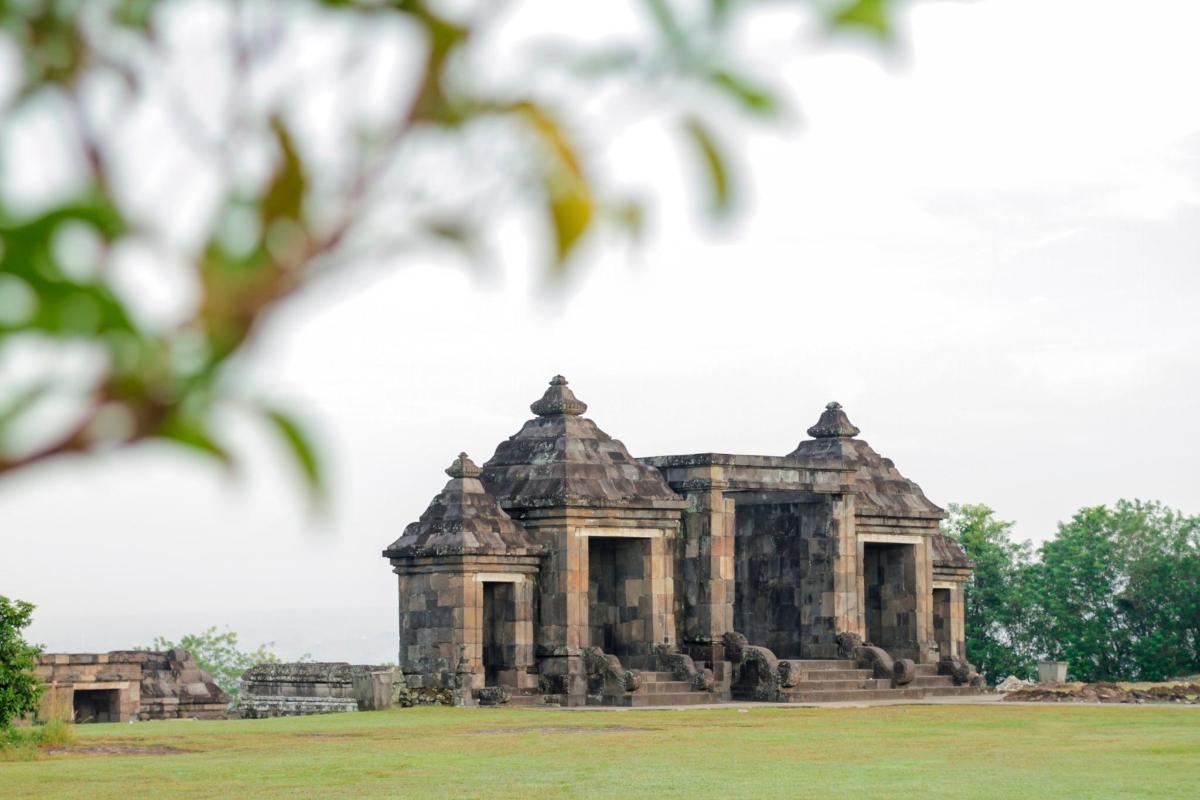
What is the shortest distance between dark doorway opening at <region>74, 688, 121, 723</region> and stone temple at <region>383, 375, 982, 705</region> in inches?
265

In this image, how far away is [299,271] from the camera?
1.63m

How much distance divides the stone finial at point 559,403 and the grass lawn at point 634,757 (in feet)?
22.9

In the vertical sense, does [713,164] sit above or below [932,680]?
above

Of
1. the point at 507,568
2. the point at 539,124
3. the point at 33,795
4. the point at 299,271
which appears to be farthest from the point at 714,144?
the point at 507,568

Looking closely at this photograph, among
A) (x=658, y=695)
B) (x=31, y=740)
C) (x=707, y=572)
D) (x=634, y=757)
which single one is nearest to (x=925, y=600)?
(x=707, y=572)

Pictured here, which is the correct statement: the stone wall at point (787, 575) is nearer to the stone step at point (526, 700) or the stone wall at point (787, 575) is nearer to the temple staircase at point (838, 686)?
the temple staircase at point (838, 686)

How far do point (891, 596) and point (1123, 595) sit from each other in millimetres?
14395

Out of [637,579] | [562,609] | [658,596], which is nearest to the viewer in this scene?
[562,609]

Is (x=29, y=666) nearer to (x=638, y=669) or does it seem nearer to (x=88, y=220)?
(x=638, y=669)

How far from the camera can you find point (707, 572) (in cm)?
3356

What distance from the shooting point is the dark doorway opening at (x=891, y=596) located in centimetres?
3962

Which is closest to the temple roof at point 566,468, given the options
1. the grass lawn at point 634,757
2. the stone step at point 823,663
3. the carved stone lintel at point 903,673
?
the stone step at point 823,663

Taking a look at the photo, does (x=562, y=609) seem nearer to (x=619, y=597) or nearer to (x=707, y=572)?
(x=619, y=597)

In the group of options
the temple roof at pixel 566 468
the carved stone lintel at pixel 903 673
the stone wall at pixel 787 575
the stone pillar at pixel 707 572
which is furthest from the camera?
the stone wall at pixel 787 575
